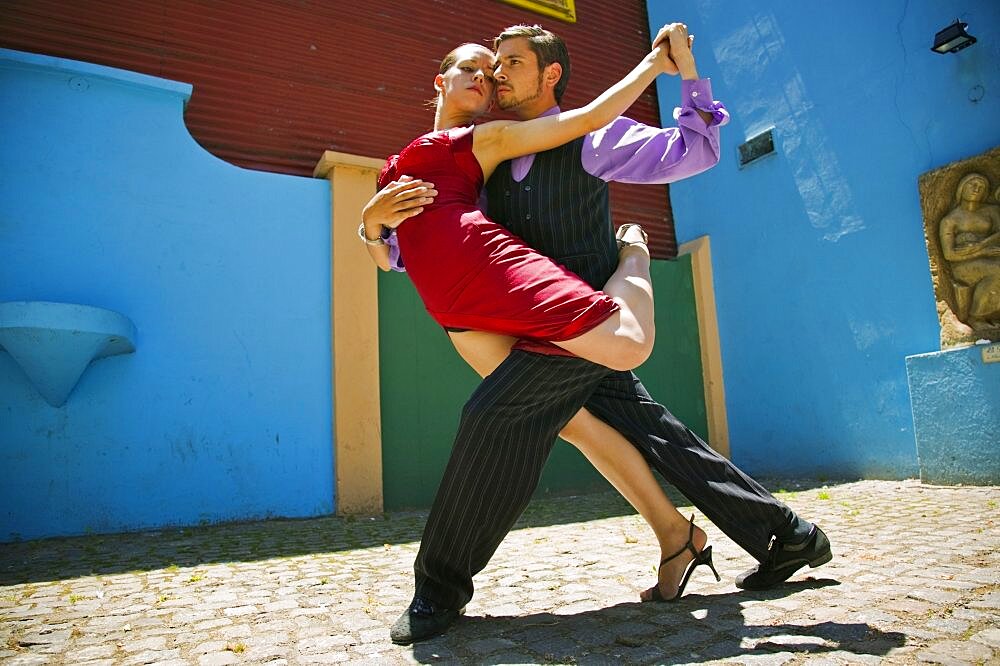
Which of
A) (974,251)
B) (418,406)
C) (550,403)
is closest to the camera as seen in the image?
(550,403)

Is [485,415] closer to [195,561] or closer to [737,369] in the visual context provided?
[195,561]

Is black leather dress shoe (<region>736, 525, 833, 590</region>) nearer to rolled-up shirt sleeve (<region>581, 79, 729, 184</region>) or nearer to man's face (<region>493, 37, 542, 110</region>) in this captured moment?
rolled-up shirt sleeve (<region>581, 79, 729, 184</region>)

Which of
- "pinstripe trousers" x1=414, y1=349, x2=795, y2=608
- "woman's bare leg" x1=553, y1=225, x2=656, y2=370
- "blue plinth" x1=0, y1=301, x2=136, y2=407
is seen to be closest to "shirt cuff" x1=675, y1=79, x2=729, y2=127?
"woman's bare leg" x1=553, y1=225, x2=656, y2=370

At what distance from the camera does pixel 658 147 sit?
6.86 feet

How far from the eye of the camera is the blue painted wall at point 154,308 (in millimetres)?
4781

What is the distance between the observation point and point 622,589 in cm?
254

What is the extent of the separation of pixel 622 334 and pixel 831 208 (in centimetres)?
561

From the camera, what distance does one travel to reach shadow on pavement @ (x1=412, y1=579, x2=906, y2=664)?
1.73 metres

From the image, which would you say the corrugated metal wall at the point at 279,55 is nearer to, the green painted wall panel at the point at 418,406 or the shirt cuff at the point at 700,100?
the green painted wall panel at the point at 418,406

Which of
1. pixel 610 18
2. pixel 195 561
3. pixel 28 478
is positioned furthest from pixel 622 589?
pixel 610 18

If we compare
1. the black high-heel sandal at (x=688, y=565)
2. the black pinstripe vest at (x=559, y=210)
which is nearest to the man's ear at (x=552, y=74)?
the black pinstripe vest at (x=559, y=210)

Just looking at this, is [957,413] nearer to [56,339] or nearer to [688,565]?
[688,565]

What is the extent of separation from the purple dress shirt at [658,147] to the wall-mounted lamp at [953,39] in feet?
15.6

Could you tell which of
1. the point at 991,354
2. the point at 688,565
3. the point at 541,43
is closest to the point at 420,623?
the point at 688,565
